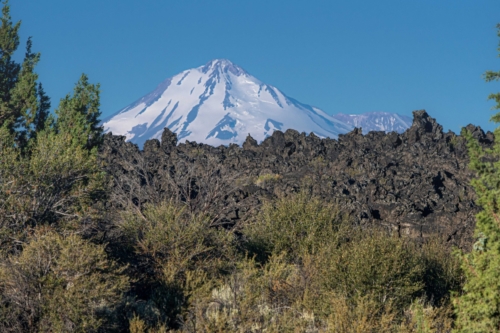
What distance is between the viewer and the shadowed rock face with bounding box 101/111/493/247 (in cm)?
3008

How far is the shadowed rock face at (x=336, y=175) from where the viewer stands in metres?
30.1

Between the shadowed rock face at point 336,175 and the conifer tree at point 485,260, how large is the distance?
1385 cm

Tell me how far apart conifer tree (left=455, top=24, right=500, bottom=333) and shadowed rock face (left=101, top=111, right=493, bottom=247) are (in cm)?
1385

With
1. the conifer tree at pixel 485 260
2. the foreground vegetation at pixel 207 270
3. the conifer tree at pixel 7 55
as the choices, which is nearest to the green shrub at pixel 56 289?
the foreground vegetation at pixel 207 270

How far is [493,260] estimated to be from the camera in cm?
1284

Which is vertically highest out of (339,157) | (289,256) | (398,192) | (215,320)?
(339,157)

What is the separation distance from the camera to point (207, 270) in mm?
19891

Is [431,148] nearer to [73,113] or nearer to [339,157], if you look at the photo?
[339,157]

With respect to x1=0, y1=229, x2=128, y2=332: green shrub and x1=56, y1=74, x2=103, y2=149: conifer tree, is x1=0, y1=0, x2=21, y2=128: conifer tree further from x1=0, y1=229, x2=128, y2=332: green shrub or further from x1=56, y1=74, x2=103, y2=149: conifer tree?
x1=0, y1=229, x2=128, y2=332: green shrub

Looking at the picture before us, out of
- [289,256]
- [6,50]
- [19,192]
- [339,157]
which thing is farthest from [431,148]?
[19,192]

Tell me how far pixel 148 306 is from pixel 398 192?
2173cm

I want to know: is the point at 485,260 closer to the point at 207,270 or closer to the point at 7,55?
the point at 207,270

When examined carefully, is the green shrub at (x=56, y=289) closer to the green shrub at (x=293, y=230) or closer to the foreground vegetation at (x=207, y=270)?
the foreground vegetation at (x=207, y=270)

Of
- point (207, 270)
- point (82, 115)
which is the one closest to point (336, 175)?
point (82, 115)
